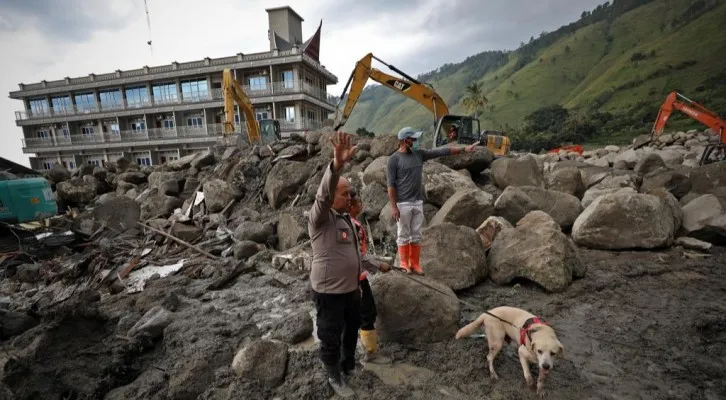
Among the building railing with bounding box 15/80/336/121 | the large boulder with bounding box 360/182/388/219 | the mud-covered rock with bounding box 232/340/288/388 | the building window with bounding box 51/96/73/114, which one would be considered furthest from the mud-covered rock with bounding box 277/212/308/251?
the building window with bounding box 51/96/73/114

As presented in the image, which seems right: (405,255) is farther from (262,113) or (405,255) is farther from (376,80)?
(262,113)

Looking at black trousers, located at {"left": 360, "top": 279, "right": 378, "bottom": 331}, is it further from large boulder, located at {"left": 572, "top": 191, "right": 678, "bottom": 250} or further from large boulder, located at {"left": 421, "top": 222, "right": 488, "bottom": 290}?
large boulder, located at {"left": 572, "top": 191, "right": 678, "bottom": 250}

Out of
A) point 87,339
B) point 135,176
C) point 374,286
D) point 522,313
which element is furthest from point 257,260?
point 135,176

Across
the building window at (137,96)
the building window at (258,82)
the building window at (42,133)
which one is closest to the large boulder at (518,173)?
the building window at (258,82)

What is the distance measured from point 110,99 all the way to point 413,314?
40.0 meters

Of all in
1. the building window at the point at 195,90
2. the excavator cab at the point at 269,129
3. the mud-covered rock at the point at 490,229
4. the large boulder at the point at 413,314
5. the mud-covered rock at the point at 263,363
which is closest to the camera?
the mud-covered rock at the point at 263,363

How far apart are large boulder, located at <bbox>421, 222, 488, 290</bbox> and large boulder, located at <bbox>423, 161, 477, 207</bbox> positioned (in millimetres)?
2190

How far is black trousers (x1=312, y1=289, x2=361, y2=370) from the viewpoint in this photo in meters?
2.60

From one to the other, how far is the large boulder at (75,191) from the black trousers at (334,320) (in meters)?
17.5

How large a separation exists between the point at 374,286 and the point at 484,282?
83.4 inches

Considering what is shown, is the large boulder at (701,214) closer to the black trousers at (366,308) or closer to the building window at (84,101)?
the black trousers at (366,308)

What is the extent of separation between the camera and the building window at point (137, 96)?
30953 millimetres

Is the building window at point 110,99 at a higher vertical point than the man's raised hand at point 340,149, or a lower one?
higher

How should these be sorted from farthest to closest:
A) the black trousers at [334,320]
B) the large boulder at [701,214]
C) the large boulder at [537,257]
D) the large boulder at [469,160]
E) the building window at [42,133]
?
the building window at [42,133]
the large boulder at [469,160]
the large boulder at [701,214]
the large boulder at [537,257]
the black trousers at [334,320]
